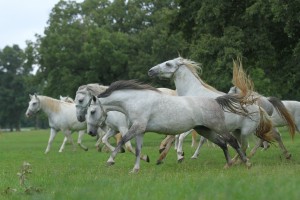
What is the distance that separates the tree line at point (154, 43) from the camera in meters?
21.1

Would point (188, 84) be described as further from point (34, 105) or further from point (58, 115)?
point (34, 105)

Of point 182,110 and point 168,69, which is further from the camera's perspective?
point 168,69

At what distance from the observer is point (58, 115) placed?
21.3 metres

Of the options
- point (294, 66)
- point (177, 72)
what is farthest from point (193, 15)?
point (177, 72)

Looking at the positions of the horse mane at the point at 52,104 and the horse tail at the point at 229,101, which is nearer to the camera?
the horse tail at the point at 229,101

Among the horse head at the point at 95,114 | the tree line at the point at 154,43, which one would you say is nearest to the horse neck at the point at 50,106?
the tree line at the point at 154,43

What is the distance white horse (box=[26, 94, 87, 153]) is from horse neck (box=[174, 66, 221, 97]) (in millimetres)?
8923

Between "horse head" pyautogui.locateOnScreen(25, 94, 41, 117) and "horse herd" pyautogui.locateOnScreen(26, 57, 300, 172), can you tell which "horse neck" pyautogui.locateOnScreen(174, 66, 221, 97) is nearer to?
"horse herd" pyautogui.locateOnScreen(26, 57, 300, 172)

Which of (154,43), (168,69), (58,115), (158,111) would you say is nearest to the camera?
(158,111)

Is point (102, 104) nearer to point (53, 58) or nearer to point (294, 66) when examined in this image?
point (294, 66)

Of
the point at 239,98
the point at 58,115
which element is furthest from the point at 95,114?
the point at 58,115

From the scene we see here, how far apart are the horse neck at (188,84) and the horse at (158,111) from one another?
1.63 metres

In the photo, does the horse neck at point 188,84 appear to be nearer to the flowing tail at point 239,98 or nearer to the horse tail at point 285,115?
the flowing tail at point 239,98

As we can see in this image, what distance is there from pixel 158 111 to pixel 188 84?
7.99 ft
